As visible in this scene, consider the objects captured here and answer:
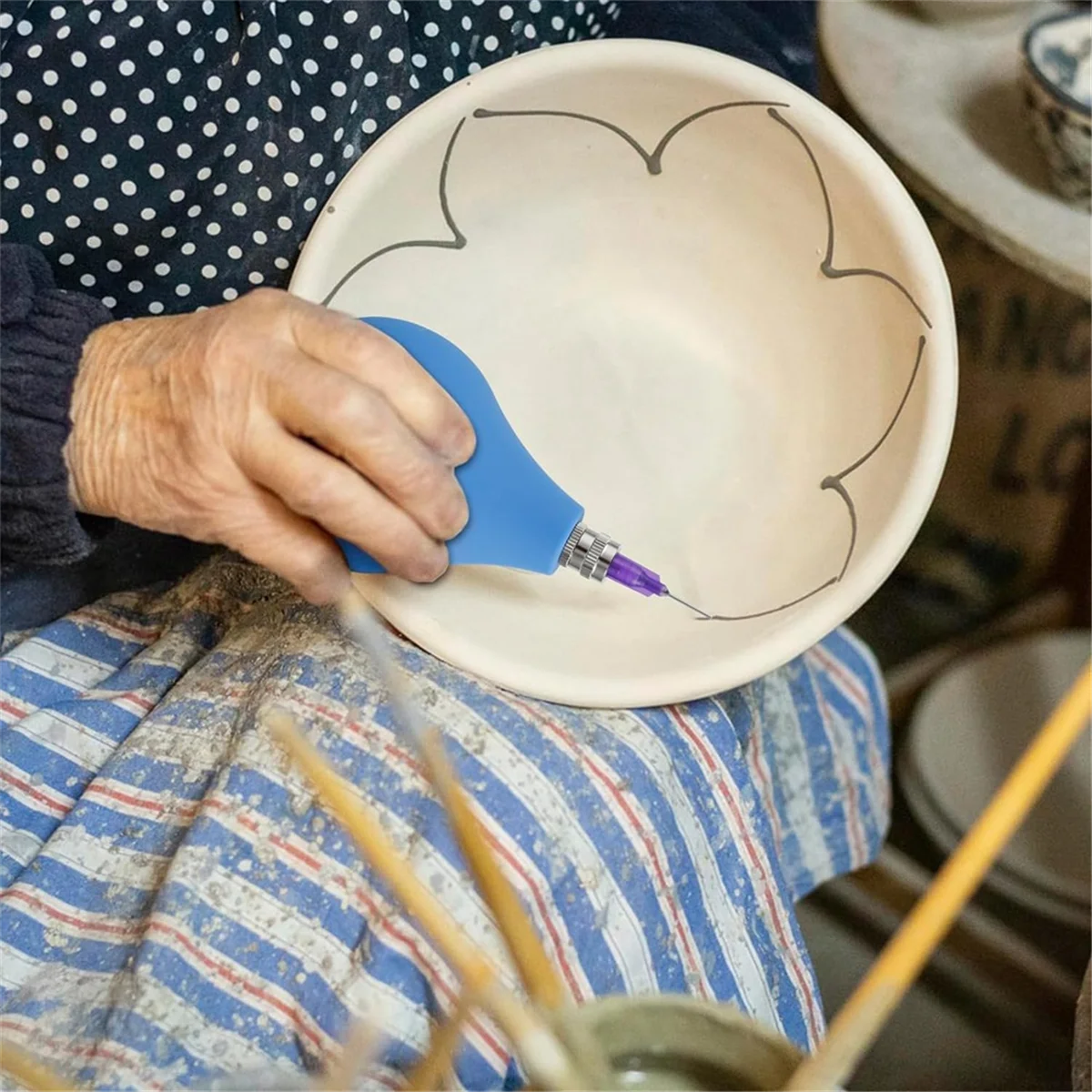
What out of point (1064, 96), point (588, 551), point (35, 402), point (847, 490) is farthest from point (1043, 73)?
point (35, 402)

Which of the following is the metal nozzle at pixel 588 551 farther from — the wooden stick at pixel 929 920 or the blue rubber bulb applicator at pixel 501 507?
the wooden stick at pixel 929 920

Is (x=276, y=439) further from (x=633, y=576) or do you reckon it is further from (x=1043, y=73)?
(x=1043, y=73)

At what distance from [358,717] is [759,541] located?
0.23 metres

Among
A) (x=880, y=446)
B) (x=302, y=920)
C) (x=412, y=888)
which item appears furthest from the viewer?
(x=880, y=446)

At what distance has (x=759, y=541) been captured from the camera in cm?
62

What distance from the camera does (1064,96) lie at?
668 mm

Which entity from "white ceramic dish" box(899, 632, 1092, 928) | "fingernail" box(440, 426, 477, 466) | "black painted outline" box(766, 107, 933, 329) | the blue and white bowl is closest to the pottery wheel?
the blue and white bowl

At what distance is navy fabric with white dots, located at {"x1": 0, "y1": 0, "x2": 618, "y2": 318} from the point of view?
1.81 feet

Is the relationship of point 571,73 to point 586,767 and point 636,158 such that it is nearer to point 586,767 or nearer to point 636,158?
point 636,158

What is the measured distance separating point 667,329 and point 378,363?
232mm

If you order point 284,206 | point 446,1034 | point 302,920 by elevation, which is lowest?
point 302,920

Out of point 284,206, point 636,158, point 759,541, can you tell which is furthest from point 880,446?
→ point 284,206

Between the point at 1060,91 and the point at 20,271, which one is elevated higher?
the point at 1060,91

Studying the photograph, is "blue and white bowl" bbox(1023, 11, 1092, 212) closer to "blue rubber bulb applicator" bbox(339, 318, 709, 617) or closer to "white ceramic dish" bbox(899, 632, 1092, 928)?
"blue rubber bulb applicator" bbox(339, 318, 709, 617)
